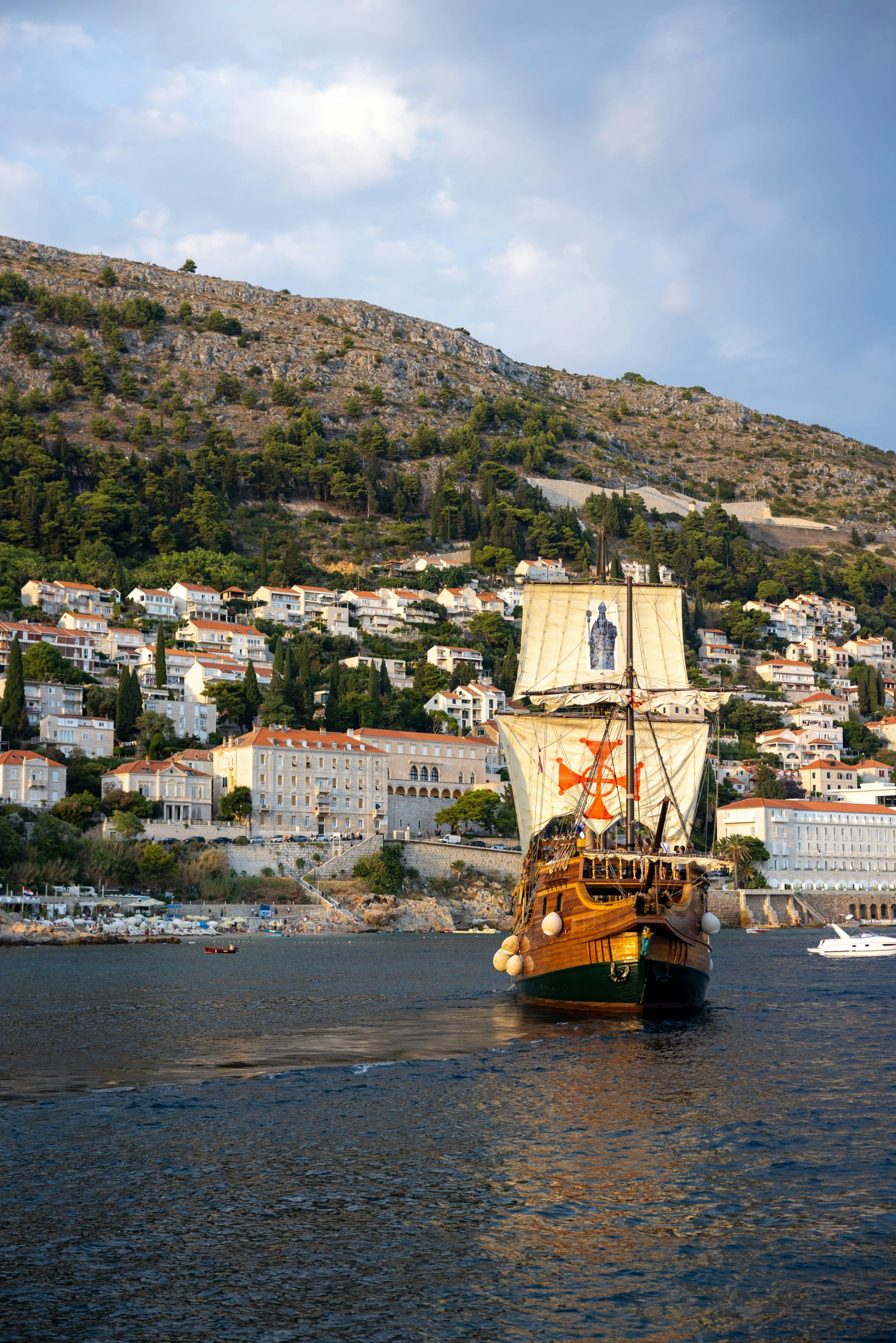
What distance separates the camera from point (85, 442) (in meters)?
190

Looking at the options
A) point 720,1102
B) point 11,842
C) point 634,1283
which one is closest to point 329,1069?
point 720,1102

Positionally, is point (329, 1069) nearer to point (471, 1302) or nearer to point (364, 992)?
point (471, 1302)

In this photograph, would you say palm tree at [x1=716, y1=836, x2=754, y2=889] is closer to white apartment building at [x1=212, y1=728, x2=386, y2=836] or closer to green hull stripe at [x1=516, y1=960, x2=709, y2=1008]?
white apartment building at [x1=212, y1=728, x2=386, y2=836]

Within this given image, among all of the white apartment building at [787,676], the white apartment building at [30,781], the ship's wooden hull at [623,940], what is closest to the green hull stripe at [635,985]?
the ship's wooden hull at [623,940]

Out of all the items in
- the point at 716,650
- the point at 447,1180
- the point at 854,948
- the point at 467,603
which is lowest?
the point at 854,948

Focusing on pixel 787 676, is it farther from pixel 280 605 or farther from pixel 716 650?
pixel 280 605

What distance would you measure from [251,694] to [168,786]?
20319 millimetres

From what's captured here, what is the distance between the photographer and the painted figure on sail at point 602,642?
5681cm

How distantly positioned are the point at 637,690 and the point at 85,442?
15185cm

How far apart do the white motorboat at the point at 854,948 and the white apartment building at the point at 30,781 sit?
5081cm

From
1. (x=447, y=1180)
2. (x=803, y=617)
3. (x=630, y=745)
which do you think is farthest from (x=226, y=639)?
(x=447, y=1180)

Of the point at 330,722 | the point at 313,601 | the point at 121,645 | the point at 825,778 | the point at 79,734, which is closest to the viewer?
the point at 79,734

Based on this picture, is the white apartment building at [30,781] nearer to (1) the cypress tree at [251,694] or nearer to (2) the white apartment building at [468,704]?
(1) the cypress tree at [251,694]

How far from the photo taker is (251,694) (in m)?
118
